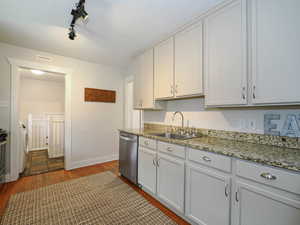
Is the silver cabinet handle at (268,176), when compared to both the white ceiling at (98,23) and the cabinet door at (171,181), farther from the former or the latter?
the white ceiling at (98,23)

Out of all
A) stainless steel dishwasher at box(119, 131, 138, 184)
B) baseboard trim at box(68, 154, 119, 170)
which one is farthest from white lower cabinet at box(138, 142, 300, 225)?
baseboard trim at box(68, 154, 119, 170)

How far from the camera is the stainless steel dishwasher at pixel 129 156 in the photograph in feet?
7.85

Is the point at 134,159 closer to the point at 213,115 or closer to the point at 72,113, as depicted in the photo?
the point at 213,115

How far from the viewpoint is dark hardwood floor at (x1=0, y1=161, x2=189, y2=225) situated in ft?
6.21

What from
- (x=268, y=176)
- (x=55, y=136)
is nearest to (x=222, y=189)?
(x=268, y=176)

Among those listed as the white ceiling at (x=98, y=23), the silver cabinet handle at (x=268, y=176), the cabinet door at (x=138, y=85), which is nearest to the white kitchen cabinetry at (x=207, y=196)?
the silver cabinet handle at (x=268, y=176)

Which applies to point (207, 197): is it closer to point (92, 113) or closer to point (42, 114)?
point (92, 113)

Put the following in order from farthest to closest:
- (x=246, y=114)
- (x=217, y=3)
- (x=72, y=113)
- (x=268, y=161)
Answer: (x=72, y=113) < (x=246, y=114) < (x=217, y=3) < (x=268, y=161)

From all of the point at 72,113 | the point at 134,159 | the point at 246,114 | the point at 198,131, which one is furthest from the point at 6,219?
the point at 246,114

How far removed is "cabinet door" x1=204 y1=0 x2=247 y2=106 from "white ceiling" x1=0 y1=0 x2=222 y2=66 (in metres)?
0.23

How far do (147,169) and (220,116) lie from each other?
1.32 metres

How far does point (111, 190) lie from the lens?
2.30 m

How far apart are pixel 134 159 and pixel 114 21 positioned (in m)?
2.12

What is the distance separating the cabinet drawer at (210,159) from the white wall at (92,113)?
271 centimetres
